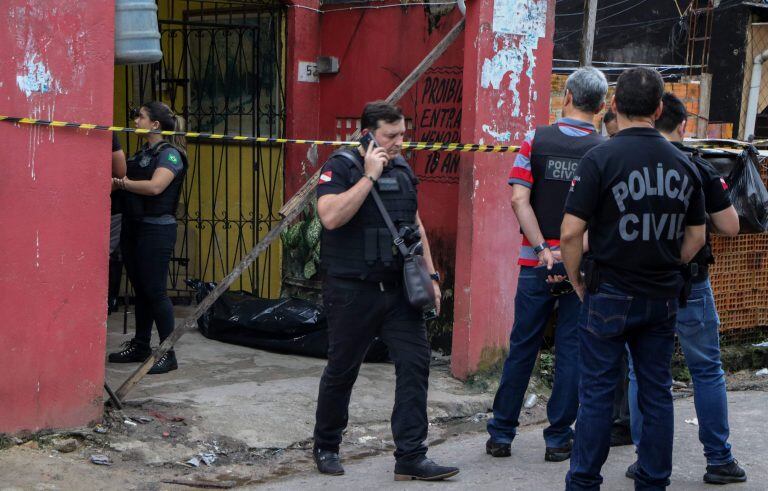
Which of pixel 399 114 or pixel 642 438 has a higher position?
pixel 399 114

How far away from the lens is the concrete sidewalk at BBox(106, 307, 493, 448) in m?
5.52

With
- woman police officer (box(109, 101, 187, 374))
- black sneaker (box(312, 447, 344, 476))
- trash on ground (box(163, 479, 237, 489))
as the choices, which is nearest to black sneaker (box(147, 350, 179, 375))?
woman police officer (box(109, 101, 187, 374))

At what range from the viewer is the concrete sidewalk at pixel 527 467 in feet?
15.8

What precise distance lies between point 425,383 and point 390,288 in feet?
1.70

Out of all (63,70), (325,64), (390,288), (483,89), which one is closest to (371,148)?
(390,288)

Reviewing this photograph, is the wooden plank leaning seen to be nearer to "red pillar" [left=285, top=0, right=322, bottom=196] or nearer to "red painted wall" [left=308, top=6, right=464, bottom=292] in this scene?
"red painted wall" [left=308, top=6, right=464, bottom=292]

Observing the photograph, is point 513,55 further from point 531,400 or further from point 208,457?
point 208,457

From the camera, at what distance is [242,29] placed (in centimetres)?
855

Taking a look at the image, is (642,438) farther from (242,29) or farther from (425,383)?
(242,29)

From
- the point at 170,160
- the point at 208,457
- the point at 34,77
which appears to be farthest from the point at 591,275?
the point at 170,160

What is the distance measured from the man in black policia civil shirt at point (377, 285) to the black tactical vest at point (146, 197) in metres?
2.02

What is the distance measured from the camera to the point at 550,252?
16.1 ft

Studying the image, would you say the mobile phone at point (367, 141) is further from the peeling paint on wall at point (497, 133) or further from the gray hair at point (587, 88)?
the peeling paint on wall at point (497, 133)

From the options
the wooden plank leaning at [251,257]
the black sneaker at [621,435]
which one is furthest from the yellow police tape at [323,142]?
the black sneaker at [621,435]
